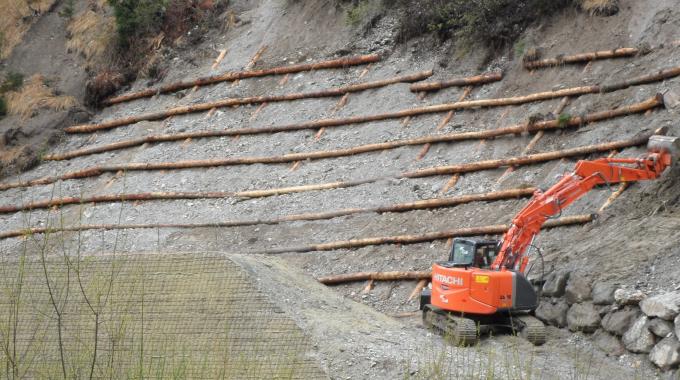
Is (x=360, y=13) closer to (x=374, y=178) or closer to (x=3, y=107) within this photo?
(x=374, y=178)

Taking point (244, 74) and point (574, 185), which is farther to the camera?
point (244, 74)

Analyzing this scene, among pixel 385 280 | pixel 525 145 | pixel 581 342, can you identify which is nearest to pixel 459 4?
pixel 525 145

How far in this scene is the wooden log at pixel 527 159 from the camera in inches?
598

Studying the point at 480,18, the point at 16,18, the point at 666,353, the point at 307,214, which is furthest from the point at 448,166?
the point at 16,18

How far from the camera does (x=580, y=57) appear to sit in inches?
697

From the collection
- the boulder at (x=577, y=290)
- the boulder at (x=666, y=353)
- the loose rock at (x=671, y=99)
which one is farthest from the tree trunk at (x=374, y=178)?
the boulder at (x=666, y=353)

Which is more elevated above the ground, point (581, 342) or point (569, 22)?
point (569, 22)

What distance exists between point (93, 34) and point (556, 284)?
16.4 metres

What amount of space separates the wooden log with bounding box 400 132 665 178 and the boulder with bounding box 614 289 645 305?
11.7ft

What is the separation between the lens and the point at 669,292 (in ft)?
38.5

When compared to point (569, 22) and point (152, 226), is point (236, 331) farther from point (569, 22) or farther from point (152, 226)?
point (569, 22)

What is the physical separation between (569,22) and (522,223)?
6690mm

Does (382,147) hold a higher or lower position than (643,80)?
lower

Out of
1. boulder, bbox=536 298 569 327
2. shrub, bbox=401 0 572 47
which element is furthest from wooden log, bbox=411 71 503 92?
boulder, bbox=536 298 569 327
